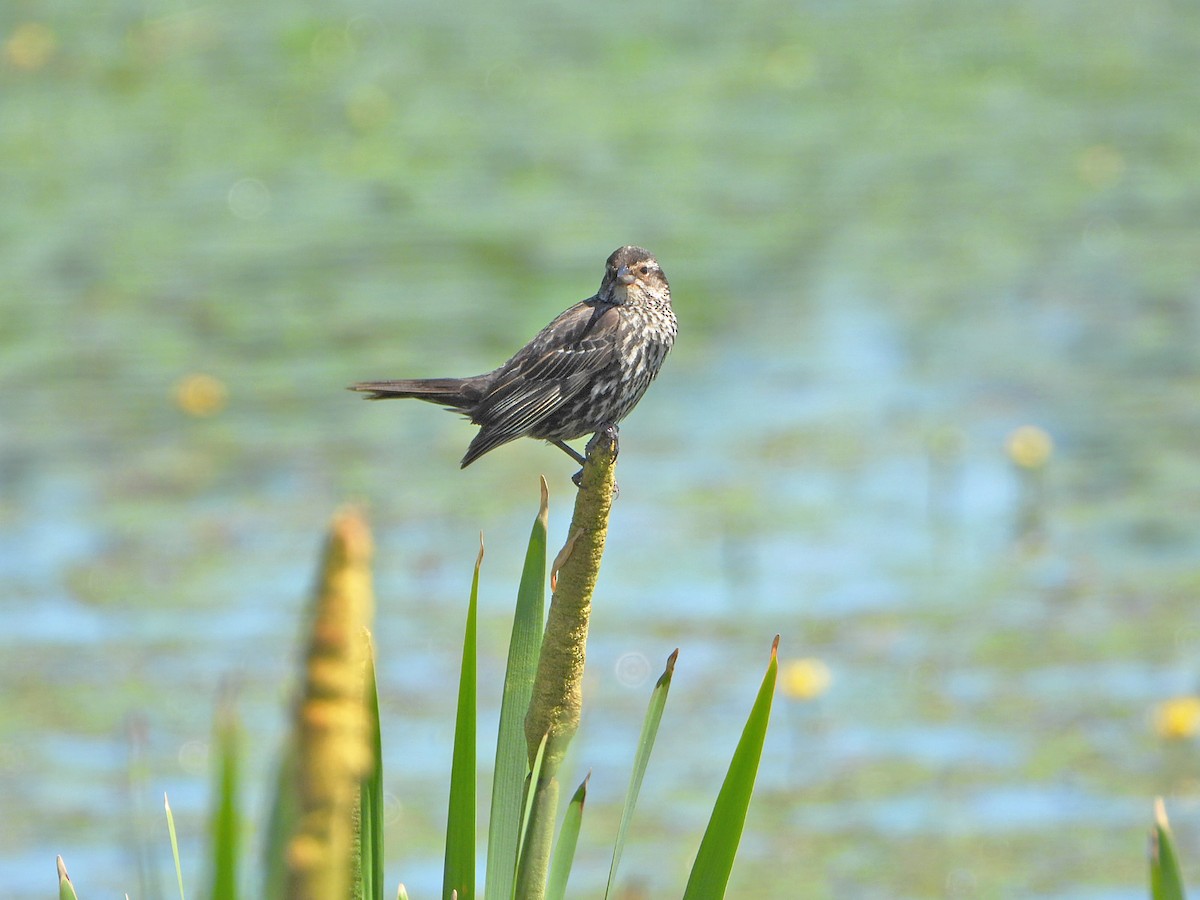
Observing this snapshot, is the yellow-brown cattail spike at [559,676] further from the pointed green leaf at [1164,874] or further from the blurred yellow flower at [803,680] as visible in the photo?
the blurred yellow flower at [803,680]

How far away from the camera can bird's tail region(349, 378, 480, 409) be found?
2770 millimetres

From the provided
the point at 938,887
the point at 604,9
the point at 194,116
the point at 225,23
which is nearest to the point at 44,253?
the point at 194,116

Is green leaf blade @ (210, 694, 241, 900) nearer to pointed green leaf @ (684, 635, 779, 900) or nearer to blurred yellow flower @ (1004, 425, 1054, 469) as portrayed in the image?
pointed green leaf @ (684, 635, 779, 900)

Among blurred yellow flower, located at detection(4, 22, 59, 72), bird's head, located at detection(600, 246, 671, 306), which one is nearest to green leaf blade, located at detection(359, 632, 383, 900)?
bird's head, located at detection(600, 246, 671, 306)

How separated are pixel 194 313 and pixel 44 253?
122cm

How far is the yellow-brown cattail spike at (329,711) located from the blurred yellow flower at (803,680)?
4749mm

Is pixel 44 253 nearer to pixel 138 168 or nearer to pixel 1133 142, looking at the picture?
pixel 138 168

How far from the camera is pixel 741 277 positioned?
9.01 meters

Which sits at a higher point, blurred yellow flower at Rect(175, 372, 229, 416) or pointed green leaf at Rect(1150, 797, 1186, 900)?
blurred yellow flower at Rect(175, 372, 229, 416)

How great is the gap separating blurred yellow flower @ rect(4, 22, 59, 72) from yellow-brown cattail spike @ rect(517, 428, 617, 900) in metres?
10.7

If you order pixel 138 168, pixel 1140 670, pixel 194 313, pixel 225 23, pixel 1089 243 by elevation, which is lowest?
pixel 1140 670

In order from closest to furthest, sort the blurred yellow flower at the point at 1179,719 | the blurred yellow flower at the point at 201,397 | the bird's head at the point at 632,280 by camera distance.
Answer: the bird's head at the point at 632,280 → the blurred yellow flower at the point at 1179,719 → the blurred yellow flower at the point at 201,397

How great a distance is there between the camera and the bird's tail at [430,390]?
9.09ft

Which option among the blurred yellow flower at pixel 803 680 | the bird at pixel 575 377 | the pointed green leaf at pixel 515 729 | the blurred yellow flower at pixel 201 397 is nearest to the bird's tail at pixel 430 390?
the bird at pixel 575 377
